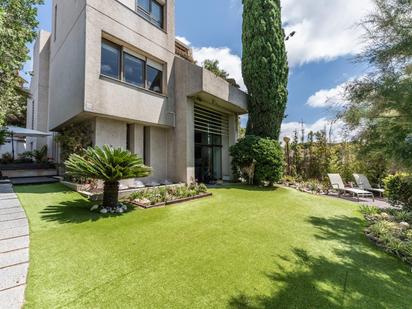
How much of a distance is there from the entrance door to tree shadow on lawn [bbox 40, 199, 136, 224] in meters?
6.45

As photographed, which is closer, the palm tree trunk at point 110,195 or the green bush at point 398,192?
the palm tree trunk at point 110,195

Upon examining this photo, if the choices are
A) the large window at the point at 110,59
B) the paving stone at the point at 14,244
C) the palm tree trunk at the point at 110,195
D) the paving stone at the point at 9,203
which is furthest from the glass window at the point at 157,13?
the paving stone at the point at 14,244

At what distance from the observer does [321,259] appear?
3764 millimetres

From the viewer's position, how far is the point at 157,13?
11281mm

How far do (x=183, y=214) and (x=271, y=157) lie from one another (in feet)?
22.8

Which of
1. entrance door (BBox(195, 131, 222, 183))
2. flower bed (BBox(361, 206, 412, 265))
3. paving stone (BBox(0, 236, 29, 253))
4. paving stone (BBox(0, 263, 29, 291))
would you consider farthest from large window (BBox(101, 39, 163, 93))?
flower bed (BBox(361, 206, 412, 265))

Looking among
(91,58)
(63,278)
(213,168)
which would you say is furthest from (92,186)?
(213,168)

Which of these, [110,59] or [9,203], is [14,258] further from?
[110,59]

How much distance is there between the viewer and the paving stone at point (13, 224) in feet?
14.2

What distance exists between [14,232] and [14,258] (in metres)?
1.33

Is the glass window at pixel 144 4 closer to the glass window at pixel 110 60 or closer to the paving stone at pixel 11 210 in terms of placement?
the glass window at pixel 110 60

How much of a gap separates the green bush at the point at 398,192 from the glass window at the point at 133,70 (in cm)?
1191

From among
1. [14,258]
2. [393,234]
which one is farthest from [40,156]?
[393,234]

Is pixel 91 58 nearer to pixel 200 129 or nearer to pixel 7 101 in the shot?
pixel 7 101
